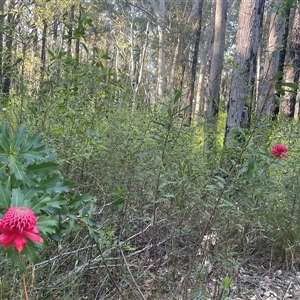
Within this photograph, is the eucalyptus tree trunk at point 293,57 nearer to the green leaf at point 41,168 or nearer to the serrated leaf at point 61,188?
the serrated leaf at point 61,188

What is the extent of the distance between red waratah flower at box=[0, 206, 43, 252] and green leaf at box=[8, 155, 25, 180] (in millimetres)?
289

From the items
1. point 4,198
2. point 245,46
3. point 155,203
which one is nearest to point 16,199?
point 4,198

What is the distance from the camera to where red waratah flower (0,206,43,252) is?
100cm

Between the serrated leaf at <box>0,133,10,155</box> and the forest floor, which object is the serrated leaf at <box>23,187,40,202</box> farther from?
the forest floor

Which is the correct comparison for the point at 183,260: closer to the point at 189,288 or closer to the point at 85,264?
the point at 189,288

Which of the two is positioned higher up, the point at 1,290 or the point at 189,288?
the point at 1,290

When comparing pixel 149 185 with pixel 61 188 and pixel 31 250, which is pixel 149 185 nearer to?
pixel 61 188

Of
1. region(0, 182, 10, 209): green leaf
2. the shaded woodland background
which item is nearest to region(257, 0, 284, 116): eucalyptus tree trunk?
the shaded woodland background

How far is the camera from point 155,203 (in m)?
2.26

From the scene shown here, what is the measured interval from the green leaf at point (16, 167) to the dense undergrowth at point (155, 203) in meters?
0.79

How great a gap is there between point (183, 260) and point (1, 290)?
1259 millimetres

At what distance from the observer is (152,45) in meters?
23.0

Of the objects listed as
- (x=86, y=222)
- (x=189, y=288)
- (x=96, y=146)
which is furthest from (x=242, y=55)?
(x=86, y=222)

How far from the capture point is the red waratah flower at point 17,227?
100 cm
